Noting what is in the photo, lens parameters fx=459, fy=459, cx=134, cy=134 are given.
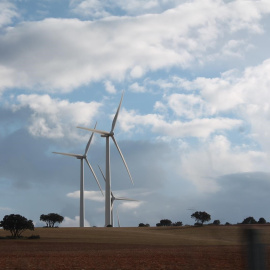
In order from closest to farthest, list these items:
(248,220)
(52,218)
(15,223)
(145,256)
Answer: (145,256)
(248,220)
(15,223)
(52,218)

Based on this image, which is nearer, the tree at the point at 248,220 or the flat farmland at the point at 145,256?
the flat farmland at the point at 145,256

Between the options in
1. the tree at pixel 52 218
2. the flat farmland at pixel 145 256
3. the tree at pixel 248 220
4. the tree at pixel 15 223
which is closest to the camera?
the flat farmland at pixel 145 256

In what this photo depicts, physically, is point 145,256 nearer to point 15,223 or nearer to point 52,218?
point 15,223

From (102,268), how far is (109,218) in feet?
355

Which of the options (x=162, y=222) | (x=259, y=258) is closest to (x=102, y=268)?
(x=259, y=258)

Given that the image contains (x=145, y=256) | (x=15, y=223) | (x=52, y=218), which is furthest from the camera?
(x=52, y=218)

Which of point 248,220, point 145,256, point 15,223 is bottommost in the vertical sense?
point 145,256

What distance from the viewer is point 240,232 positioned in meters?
5.34

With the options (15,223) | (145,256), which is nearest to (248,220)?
(15,223)

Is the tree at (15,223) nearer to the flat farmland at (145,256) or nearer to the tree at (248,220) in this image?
the flat farmland at (145,256)

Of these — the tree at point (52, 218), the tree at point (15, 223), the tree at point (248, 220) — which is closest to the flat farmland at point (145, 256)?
the tree at point (248, 220)

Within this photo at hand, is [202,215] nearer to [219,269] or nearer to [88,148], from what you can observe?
[88,148]

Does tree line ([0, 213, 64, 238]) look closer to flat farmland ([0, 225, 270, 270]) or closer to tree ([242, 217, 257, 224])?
flat farmland ([0, 225, 270, 270])

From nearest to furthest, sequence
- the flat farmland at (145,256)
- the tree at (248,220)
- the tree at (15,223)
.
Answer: the flat farmland at (145,256), the tree at (248,220), the tree at (15,223)
